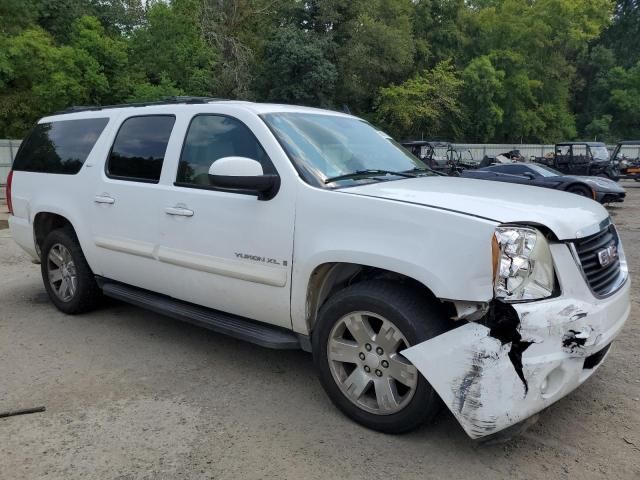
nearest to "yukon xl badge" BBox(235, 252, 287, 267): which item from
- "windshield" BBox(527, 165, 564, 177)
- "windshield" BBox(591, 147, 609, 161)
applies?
"windshield" BBox(527, 165, 564, 177)

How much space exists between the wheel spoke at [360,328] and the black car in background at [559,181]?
440 inches

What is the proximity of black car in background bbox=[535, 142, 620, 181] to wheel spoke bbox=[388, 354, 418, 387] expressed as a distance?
69.6 ft

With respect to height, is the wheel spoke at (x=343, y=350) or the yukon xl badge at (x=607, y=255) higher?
the yukon xl badge at (x=607, y=255)

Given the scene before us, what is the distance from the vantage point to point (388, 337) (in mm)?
3041

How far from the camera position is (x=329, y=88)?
108 ft

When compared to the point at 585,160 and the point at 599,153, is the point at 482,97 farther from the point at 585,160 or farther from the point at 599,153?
the point at 585,160

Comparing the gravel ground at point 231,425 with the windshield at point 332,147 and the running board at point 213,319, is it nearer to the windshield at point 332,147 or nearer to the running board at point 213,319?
the running board at point 213,319

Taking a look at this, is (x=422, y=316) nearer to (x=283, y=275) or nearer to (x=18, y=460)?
(x=283, y=275)

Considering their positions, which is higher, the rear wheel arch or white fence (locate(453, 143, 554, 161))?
the rear wheel arch

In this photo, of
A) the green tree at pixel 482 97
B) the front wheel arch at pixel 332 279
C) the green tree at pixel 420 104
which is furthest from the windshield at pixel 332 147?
the green tree at pixel 482 97

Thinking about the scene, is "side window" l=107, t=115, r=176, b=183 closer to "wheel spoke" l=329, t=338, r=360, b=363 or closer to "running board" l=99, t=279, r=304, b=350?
"running board" l=99, t=279, r=304, b=350

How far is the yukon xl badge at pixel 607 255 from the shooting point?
3.14 m

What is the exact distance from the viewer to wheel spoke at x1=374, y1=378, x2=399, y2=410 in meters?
3.07

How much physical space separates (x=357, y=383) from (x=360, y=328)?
34cm
